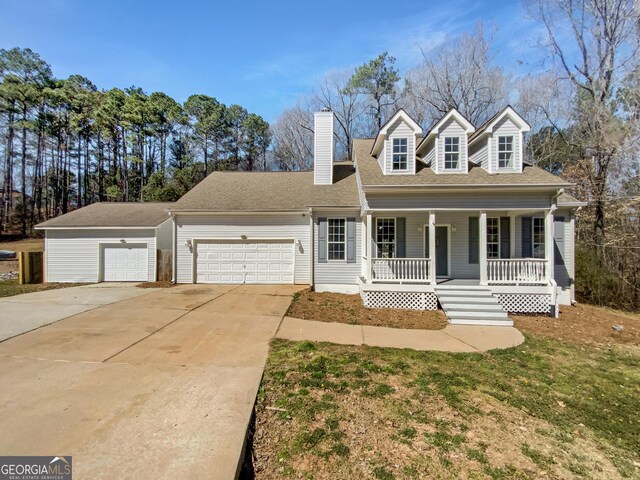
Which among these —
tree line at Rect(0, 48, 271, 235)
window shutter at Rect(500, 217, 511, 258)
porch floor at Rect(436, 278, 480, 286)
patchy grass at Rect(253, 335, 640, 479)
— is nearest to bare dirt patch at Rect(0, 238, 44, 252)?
tree line at Rect(0, 48, 271, 235)

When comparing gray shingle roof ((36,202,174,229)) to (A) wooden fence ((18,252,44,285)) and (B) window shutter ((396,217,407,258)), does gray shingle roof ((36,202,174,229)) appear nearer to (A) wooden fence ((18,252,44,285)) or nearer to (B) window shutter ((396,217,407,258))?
(A) wooden fence ((18,252,44,285))

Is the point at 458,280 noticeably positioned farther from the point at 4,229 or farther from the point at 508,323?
the point at 4,229

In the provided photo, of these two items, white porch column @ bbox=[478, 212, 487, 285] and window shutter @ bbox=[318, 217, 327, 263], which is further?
window shutter @ bbox=[318, 217, 327, 263]

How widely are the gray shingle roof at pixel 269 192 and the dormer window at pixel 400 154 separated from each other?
2.11 meters

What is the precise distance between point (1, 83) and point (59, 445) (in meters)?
40.1

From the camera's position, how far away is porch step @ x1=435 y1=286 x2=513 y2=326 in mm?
8078

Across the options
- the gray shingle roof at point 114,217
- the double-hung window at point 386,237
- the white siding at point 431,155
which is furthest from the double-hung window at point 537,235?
the gray shingle roof at point 114,217

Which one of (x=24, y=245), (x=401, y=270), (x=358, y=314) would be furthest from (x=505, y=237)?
(x=24, y=245)

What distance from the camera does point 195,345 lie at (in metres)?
5.66

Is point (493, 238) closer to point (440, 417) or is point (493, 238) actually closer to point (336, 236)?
point (336, 236)

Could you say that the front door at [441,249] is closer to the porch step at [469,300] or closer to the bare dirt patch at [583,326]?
the porch step at [469,300]

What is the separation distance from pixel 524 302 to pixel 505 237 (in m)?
2.65

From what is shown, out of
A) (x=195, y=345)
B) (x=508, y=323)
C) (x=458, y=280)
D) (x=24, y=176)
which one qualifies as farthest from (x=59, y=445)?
(x=24, y=176)

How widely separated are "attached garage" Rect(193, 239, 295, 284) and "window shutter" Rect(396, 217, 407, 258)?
4.45 metres
